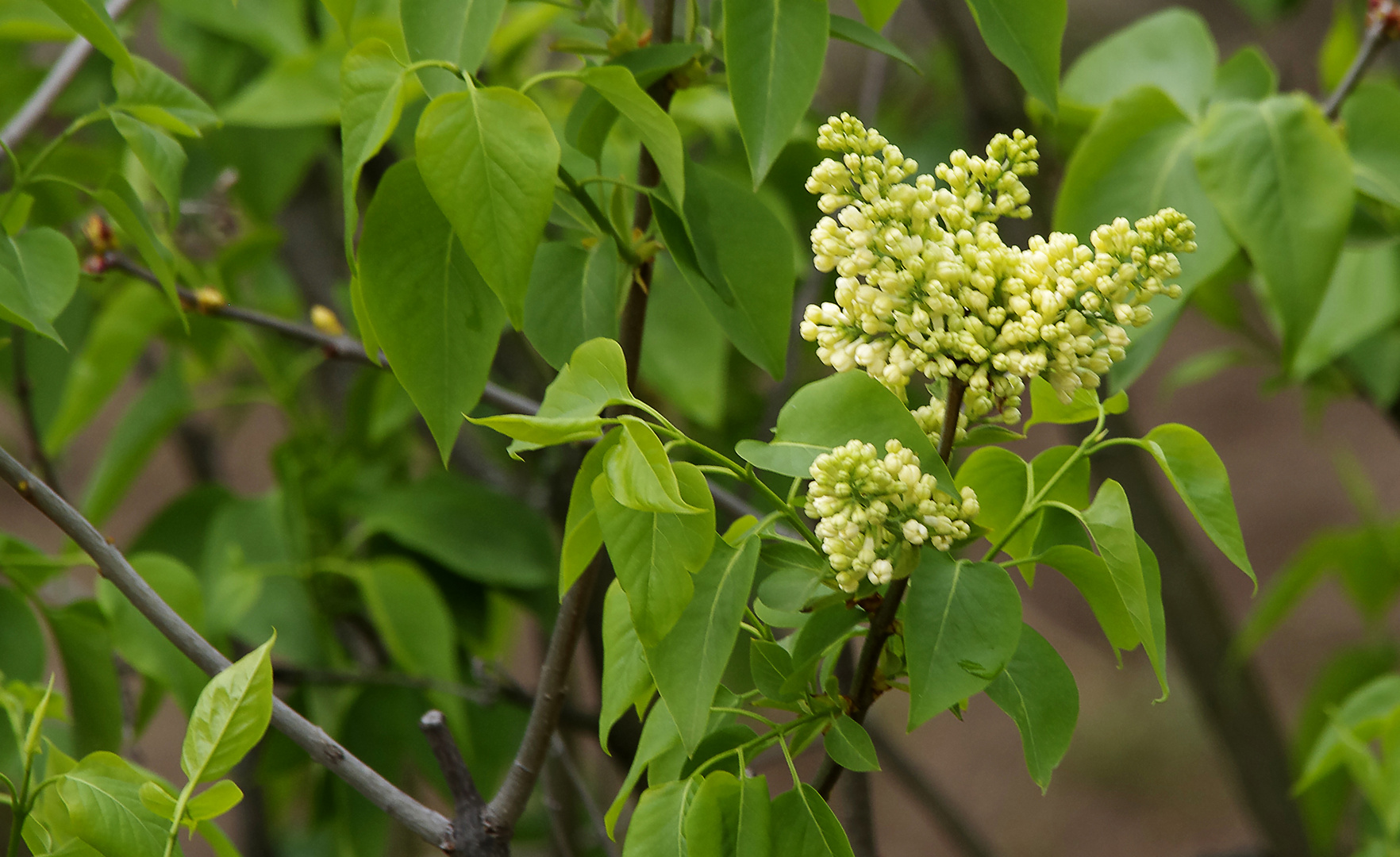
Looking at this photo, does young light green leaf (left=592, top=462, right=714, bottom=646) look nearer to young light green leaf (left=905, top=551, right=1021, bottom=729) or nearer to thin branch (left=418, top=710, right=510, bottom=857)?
young light green leaf (left=905, top=551, right=1021, bottom=729)

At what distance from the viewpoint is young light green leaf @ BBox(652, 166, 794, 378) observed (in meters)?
0.46

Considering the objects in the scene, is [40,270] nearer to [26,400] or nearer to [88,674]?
[88,674]

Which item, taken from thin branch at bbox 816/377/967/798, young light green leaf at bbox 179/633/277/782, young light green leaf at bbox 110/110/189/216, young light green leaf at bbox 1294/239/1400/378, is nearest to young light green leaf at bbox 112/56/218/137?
young light green leaf at bbox 110/110/189/216

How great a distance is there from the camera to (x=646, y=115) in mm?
393

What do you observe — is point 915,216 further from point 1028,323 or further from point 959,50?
point 959,50

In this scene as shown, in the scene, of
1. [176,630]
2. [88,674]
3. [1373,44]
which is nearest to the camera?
[176,630]

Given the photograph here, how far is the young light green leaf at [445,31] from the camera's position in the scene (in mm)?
400

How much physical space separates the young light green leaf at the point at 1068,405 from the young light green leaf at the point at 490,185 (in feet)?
0.59

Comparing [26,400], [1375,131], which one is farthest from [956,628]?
[26,400]

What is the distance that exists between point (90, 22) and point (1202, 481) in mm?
403

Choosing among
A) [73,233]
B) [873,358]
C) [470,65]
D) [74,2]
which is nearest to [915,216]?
[873,358]

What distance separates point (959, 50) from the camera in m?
1.04

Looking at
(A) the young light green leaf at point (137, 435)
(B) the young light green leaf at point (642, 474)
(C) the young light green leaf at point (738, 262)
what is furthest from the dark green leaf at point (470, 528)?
(B) the young light green leaf at point (642, 474)

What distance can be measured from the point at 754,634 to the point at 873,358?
0.13 meters
